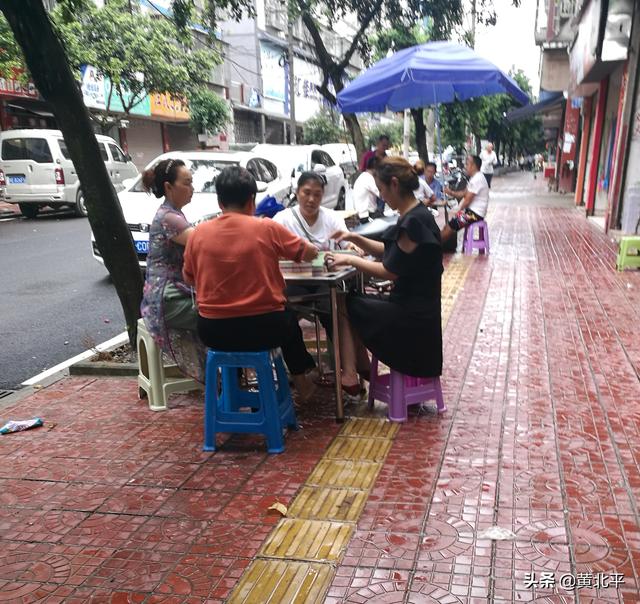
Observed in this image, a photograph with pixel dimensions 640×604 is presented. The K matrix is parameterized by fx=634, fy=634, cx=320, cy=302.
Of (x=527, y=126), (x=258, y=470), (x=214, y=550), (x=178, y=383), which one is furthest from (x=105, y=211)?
(x=527, y=126)

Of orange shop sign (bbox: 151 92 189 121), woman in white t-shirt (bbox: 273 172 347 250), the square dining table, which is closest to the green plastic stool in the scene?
woman in white t-shirt (bbox: 273 172 347 250)

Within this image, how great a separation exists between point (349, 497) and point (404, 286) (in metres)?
1.31

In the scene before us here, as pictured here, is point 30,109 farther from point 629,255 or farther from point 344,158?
point 629,255

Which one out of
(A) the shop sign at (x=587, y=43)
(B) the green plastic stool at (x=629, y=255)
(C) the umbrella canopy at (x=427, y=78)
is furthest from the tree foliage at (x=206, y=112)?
(B) the green plastic stool at (x=629, y=255)

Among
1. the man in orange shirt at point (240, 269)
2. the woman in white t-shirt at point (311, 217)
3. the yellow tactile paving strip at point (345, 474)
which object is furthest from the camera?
the woman in white t-shirt at point (311, 217)

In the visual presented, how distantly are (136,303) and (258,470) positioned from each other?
7.18ft

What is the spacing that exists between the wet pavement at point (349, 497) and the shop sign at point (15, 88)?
1739 centimetres

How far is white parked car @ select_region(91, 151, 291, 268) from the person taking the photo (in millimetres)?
8125

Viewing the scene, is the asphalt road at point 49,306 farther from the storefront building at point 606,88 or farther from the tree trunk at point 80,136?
the storefront building at point 606,88

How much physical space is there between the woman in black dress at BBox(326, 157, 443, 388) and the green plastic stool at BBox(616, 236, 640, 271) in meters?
5.51

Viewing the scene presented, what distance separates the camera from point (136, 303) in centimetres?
509

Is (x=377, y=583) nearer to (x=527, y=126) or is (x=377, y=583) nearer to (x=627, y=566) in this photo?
(x=627, y=566)

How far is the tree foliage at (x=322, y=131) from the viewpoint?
37.9 metres

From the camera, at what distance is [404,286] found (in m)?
3.82
